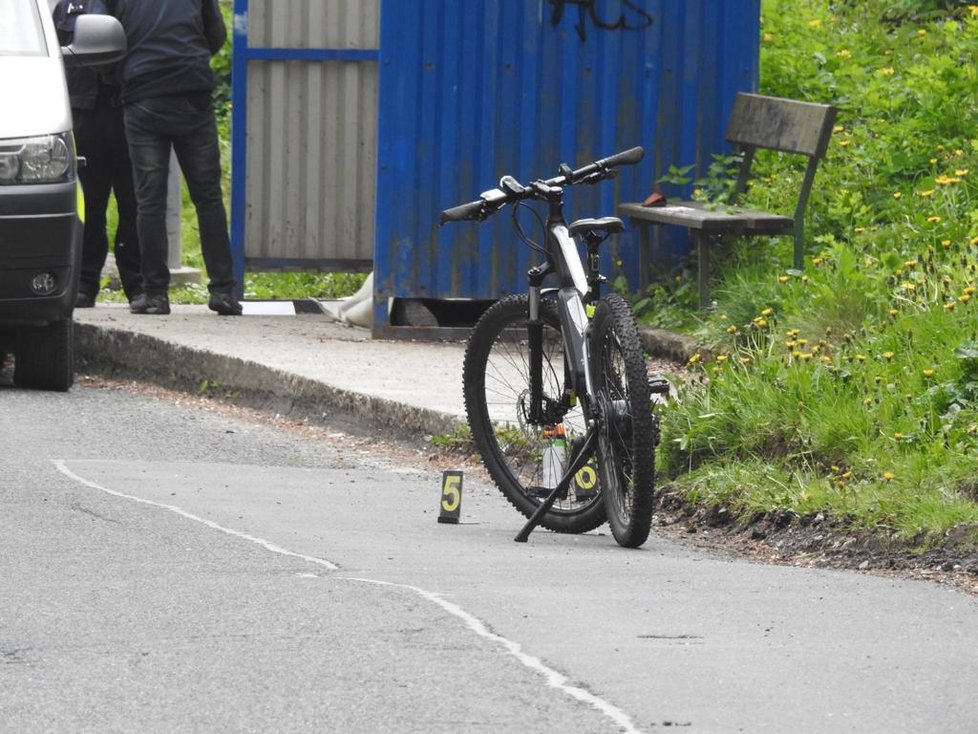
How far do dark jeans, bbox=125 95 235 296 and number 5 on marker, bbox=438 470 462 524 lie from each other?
198 inches

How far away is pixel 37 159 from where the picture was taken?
927cm

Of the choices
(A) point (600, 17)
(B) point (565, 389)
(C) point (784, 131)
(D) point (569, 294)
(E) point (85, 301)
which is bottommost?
(E) point (85, 301)

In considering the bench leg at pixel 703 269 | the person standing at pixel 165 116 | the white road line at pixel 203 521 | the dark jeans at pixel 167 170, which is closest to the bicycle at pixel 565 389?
the white road line at pixel 203 521

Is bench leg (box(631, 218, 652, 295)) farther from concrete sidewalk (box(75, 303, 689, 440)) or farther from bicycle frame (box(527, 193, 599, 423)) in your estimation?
bicycle frame (box(527, 193, 599, 423))

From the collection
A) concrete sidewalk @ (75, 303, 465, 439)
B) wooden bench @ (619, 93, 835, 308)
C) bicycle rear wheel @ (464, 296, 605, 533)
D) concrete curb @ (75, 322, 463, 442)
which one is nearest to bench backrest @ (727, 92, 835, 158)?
wooden bench @ (619, 93, 835, 308)

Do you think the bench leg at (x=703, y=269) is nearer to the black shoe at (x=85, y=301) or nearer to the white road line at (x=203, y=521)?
the white road line at (x=203, y=521)

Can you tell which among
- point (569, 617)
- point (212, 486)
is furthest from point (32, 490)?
point (569, 617)

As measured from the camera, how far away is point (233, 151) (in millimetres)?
12594

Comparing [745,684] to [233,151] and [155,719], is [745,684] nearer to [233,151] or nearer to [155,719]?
[155,719]

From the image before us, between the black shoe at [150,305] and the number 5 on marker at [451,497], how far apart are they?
5.29 meters

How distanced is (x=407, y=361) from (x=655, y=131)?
186 cm

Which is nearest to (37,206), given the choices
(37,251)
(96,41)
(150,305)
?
(37,251)

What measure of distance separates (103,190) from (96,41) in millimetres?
2268

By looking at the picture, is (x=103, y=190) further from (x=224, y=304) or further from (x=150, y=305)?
(x=224, y=304)
